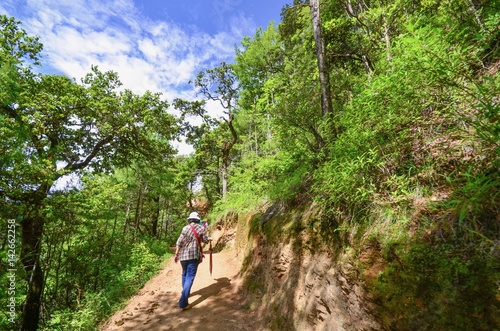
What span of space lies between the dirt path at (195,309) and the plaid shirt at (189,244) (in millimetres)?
1289

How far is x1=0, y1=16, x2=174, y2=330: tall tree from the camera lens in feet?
19.4

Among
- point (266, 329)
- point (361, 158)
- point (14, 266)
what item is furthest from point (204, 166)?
point (361, 158)

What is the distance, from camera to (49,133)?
28.0ft

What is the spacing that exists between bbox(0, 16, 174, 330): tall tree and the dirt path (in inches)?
118

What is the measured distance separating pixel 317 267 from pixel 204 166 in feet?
57.7

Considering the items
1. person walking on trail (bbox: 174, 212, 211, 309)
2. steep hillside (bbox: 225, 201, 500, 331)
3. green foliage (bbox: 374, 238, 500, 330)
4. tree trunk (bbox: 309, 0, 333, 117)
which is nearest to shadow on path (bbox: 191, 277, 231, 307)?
person walking on trail (bbox: 174, 212, 211, 309)

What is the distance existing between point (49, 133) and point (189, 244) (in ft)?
25.0

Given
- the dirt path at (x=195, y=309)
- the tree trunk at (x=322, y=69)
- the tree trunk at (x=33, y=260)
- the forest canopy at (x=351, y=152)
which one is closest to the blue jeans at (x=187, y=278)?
the dirt path at (x=195, y=309)

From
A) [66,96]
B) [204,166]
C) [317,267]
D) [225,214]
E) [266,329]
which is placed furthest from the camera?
[204,166]

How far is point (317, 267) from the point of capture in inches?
141

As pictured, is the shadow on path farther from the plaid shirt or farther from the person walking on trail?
the plaid shirt

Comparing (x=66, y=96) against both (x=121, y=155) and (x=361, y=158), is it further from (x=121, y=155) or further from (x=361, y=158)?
(x=361, y=158)

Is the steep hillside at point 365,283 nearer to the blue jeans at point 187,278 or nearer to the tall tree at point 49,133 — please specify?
the blue jeans at point 187,278

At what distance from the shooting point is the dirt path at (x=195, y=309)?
15.8 feet
